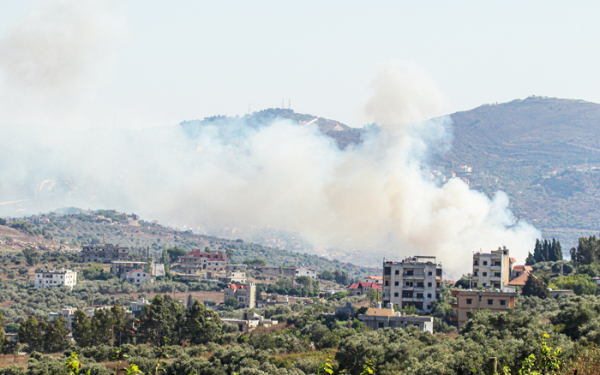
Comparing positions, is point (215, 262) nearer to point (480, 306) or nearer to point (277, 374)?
point (480, 306)

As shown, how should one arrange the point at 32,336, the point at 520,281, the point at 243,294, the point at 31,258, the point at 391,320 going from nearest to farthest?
the point at 32,336 → the point at 391,320 → the point at 520,281 → the point at 243,294 → the point at 31,258

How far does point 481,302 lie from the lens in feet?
211

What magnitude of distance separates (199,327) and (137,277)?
53.0 meters

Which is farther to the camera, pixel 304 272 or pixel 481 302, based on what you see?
pixel 304 272

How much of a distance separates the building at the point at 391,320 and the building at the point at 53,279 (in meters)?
54.4

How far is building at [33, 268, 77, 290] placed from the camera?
108812mm

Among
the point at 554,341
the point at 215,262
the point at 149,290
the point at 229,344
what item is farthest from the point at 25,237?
the point at 554,341

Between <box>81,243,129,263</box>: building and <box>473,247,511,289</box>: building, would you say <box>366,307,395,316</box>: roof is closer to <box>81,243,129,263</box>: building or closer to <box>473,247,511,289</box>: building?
<box>473,247,511,289</box>: building

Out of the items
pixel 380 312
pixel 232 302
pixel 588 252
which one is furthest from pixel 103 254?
pixel 380 312

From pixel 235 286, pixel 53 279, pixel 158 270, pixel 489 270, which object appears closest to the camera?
pixel 489 270

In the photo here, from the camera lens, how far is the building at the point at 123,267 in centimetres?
12219

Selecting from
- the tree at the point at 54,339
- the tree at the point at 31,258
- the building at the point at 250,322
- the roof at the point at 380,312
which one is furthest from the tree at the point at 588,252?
the tree at the point at 31,258

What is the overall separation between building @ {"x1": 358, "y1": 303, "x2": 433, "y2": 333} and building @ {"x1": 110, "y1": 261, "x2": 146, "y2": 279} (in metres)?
63.4

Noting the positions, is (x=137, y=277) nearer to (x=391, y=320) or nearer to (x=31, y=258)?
(x=31, y=258)
